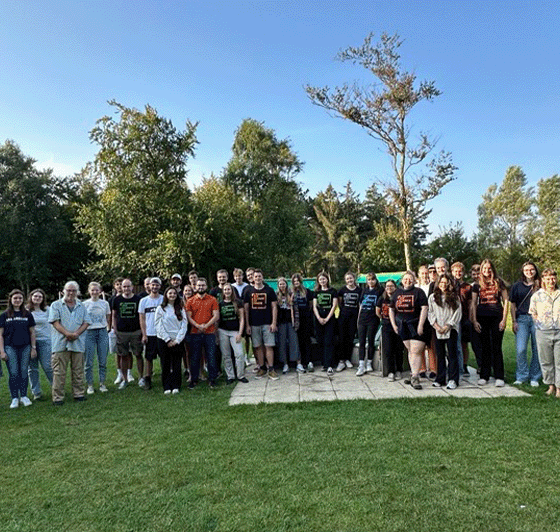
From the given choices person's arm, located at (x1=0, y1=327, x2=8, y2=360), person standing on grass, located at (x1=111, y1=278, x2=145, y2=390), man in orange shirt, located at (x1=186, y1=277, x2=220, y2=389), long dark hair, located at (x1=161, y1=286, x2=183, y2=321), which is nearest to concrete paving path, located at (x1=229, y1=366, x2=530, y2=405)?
man in orange shirt, located at (x1=186, y1=277, x2=220, y2=389)

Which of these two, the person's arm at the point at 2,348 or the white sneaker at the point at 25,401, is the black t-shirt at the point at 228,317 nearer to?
the white sneaker at the point at 25,401

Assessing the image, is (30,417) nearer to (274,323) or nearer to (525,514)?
(274,323)

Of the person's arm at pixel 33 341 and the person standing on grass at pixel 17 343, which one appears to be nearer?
the person standing on grass at pixel 17 343

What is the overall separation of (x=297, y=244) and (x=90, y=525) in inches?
1079

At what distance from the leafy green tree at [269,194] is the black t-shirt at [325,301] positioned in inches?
772

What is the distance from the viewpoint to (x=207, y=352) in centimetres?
736

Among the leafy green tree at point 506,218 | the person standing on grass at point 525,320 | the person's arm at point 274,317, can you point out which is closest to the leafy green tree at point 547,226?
the leafy green tree at point 506,218

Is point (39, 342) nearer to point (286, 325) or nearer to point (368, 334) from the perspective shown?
point (286, 325)

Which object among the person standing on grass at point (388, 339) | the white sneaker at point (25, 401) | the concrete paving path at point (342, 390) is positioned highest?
the person standing on grass at point (388, 339)

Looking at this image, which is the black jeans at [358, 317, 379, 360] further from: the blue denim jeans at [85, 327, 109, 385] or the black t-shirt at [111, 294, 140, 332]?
the blue denim jeans at [85, 327, 109, 385]

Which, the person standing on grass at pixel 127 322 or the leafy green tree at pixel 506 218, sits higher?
the leafy green tree at pixel 506 218

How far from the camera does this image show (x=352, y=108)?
19.8 m

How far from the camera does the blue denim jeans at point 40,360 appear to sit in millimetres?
7191

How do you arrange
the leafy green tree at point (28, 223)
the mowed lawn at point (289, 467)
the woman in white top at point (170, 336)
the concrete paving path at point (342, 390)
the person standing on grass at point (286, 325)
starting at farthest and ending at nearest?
the leafy green tree at point (28, 223) → the person standing on grass at point (286, 325) → the woman in white top at point (170, 336) → the concrete paving path at point (342, 390) → the mowed lawn at point (289, 467)
